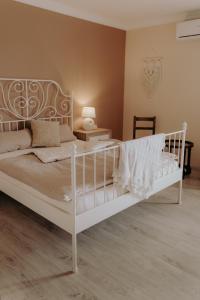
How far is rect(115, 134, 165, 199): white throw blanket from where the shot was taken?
219cm

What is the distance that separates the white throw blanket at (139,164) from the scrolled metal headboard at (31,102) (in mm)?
1947

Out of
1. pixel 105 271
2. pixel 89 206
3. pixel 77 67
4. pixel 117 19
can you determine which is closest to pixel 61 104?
pixel 77 67

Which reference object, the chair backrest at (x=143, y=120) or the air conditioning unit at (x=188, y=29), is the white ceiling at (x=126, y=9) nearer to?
the air conditioning unit at (x=188, y=29)

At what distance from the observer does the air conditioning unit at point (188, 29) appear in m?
3.91

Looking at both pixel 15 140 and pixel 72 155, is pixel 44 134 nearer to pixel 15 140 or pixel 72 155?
pixel 15 140

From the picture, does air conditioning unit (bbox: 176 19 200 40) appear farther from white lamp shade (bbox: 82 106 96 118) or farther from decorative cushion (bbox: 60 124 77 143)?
decorative cushion (bbox: 60 124 77 143)

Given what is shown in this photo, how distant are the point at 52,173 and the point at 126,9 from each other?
2804mm

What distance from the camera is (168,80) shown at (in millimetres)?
4504

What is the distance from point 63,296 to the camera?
176 cm

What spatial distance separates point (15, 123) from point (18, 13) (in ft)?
4.60

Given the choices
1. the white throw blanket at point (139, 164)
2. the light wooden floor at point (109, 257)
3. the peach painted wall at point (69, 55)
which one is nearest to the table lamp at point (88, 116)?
the peach painted wall at point (69, 55)

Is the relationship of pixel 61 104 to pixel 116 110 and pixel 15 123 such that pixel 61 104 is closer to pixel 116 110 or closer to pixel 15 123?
pixel 15 123

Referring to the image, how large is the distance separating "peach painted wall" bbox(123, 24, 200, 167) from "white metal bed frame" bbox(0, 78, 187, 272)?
36.5 inches

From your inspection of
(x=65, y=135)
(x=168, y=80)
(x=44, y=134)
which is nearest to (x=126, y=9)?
(x=168, y=80)
